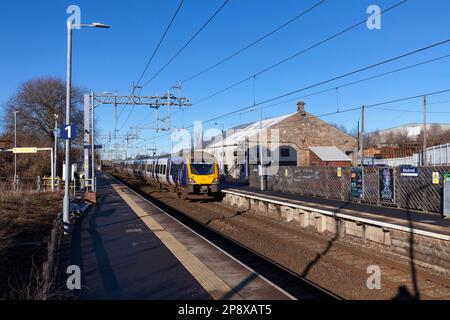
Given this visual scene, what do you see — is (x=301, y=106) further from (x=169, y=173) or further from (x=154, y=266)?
(x=154, y=266)

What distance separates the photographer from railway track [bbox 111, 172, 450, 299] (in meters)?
8.82

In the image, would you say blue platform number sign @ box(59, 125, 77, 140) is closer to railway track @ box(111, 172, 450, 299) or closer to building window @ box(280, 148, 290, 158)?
railway track @ box(111, 172, 450, 299)

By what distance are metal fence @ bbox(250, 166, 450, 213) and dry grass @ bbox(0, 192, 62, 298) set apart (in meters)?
13.2

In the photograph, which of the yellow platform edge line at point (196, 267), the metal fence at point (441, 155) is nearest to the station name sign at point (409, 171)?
the yellow platform edge line at point (196, 267)

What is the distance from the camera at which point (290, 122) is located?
52.0 metres

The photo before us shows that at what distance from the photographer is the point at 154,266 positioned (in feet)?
29.4

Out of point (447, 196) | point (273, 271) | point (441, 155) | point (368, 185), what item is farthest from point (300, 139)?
point (273, 271)

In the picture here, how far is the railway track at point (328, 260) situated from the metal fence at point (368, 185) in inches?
176

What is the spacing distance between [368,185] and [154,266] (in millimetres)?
13715

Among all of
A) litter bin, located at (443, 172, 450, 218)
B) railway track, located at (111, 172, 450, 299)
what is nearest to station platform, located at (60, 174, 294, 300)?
railway track, located at (111, 172, 450, 299)

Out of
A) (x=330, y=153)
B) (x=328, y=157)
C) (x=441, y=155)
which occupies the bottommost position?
(x=441, y=155)

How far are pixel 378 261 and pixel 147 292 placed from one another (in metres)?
6.66

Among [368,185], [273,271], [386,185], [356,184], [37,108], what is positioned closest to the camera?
[273,271]
